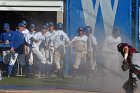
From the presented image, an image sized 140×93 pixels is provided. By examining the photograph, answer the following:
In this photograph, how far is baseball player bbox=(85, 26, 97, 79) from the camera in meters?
16.9

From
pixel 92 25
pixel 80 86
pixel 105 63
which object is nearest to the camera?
pixel 80 86

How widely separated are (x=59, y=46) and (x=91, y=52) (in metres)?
1.13

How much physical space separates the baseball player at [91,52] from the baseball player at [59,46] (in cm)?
75

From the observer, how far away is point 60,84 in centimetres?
1522

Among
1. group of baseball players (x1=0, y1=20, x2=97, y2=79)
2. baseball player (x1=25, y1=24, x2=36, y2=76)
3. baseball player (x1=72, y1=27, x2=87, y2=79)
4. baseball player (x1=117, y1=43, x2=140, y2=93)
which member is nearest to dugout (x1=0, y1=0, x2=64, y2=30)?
group of baseball players (x1=0, y1=20, x2=97, y2=79)

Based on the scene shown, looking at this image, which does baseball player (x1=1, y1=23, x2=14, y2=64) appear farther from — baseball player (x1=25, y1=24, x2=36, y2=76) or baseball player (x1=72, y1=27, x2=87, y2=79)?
baseball player (x1=72, y1=27, x2=87, y2=79)

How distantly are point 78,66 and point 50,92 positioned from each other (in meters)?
4.44

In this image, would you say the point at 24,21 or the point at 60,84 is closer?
the point at 60,84

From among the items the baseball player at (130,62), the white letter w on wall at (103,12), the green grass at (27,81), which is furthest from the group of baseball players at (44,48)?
the baseball player at (130,62)

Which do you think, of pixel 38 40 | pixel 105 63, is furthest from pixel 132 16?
pixel 38 40

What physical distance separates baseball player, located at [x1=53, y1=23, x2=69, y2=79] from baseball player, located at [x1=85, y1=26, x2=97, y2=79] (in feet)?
2.46

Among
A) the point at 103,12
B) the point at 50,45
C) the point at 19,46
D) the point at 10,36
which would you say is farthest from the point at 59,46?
the point at 103,12

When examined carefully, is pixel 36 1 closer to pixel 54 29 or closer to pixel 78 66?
pixel 54 29

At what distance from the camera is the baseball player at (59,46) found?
1703 centimetres
